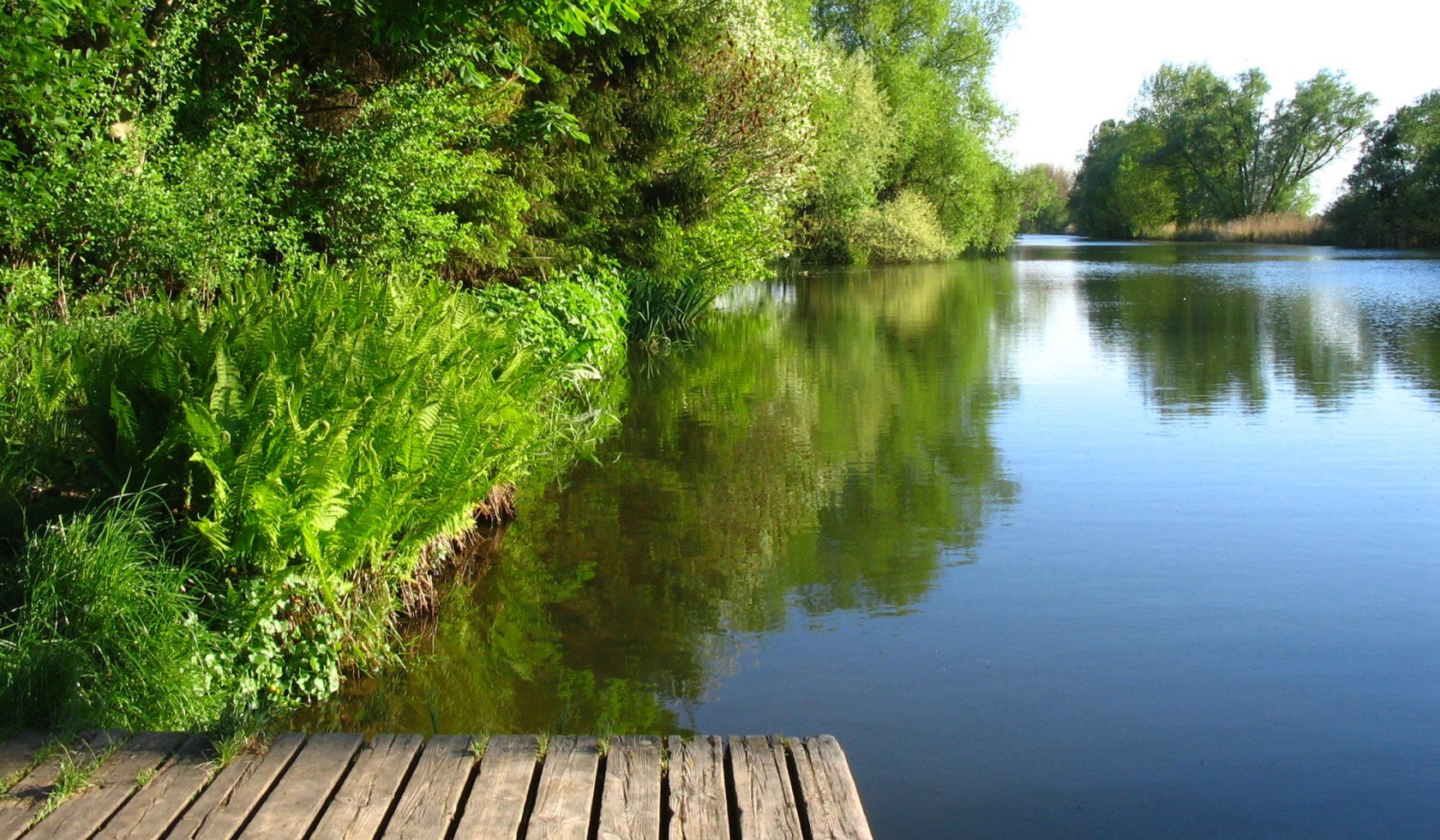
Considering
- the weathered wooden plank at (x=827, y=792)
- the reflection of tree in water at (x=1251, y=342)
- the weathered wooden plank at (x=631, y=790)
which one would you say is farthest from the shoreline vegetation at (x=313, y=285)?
the reflection of tree in water at (x=1251, y=342)

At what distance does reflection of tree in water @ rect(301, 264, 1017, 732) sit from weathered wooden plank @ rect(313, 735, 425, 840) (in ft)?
4.31

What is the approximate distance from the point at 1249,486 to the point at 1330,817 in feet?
17.6

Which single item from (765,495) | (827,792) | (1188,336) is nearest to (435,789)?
(827,792)

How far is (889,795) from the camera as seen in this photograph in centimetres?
473

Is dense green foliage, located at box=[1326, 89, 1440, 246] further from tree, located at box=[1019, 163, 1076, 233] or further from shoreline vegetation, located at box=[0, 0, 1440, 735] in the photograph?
shoreline vegetation, located at box=[0, 0, 1440, 735]

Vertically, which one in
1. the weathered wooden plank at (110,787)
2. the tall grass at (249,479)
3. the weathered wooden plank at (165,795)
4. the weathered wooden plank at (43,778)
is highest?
the tall grass at (249,479)

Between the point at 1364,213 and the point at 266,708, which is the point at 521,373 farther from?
the point at 1364,213

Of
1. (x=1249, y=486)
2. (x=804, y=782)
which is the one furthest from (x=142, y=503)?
(x=1249, y=486)

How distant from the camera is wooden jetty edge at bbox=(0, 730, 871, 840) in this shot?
3.45 meters

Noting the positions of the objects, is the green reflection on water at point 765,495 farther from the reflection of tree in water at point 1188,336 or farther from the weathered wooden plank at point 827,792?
the weathered wooden plank at point 827,792

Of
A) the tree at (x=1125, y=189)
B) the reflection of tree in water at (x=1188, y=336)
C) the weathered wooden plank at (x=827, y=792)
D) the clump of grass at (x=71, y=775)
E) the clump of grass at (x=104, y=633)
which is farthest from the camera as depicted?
the tree at (x=1125, y=189)

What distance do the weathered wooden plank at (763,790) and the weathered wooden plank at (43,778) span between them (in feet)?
6.70

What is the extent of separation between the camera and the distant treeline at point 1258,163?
61.0 meters

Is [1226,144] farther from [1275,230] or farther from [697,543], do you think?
[697,543]
